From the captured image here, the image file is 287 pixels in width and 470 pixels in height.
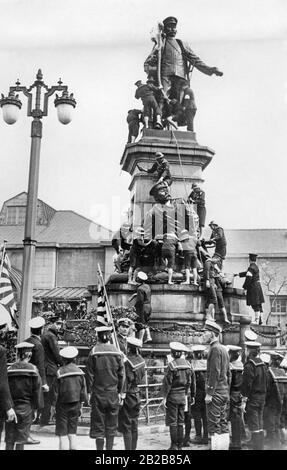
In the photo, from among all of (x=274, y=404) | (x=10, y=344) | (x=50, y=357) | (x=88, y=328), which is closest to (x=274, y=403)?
(x=274, y=404)

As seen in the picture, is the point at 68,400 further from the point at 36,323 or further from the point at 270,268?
the point at 270,268

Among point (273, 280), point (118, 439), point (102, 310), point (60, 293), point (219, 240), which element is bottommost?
point (118, 439)

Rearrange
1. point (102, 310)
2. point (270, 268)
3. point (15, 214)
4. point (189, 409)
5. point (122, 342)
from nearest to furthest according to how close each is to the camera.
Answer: point (189, 409)
point (122, 342)
point (102, 310)
point (270, 268)
point (15, 214)

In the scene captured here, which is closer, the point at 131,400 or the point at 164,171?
the point at 131,400

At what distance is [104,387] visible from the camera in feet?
27.2

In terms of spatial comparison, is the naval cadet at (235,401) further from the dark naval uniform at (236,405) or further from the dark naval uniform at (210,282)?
the dark naval uniform at (210,282)

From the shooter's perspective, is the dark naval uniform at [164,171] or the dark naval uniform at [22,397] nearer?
the dark naval uniform at [22,397]

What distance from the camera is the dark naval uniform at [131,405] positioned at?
28.0ft

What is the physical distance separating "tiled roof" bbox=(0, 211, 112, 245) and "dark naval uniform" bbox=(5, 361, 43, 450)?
1422 inches

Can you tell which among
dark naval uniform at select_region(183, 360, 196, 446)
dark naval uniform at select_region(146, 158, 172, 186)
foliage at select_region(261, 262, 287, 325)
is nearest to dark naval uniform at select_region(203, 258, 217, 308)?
dark naval uniform at select_region(146, 158, 172, 186)

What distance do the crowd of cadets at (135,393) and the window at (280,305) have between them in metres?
38.8

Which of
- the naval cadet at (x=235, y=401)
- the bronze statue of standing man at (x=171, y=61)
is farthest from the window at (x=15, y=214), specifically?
the naval cadet at (x=235, y=401)

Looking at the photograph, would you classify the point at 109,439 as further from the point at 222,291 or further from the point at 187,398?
the point at 222,291

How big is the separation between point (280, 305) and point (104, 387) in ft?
138
